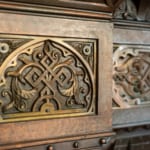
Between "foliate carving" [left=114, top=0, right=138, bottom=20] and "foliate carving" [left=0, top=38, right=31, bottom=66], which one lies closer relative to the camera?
"foliate carving" [left=0, top=38, right=31, bottom=66]

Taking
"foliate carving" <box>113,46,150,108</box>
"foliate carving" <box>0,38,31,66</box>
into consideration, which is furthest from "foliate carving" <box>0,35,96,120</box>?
"foliate carving" <box>113,46,150,108</box>

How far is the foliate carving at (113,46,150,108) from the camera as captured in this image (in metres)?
0.89

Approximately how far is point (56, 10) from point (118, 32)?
26 centimetres

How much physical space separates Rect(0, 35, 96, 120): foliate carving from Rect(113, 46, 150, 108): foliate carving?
151 millimetres

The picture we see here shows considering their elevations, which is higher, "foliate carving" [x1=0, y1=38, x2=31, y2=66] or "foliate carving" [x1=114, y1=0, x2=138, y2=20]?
"foliate carving" [x1=114, y1=0, x2=138, y2=20]

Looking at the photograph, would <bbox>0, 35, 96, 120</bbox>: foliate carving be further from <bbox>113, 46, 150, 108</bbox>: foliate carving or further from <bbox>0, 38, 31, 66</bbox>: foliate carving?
<bbox>113, 46, 150, 108</bbox>: foliate carving

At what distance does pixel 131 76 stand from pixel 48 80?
0.33 metres

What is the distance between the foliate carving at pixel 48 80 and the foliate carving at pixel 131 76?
15 cm

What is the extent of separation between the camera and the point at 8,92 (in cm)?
65

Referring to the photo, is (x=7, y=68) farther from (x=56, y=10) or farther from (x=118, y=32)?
(x=118, y=32)

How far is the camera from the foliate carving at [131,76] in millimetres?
885

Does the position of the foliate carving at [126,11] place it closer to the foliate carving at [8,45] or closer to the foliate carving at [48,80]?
the foliate carving at [48,80]

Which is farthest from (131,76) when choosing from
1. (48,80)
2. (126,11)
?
(48,80)

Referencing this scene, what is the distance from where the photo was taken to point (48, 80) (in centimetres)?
70
